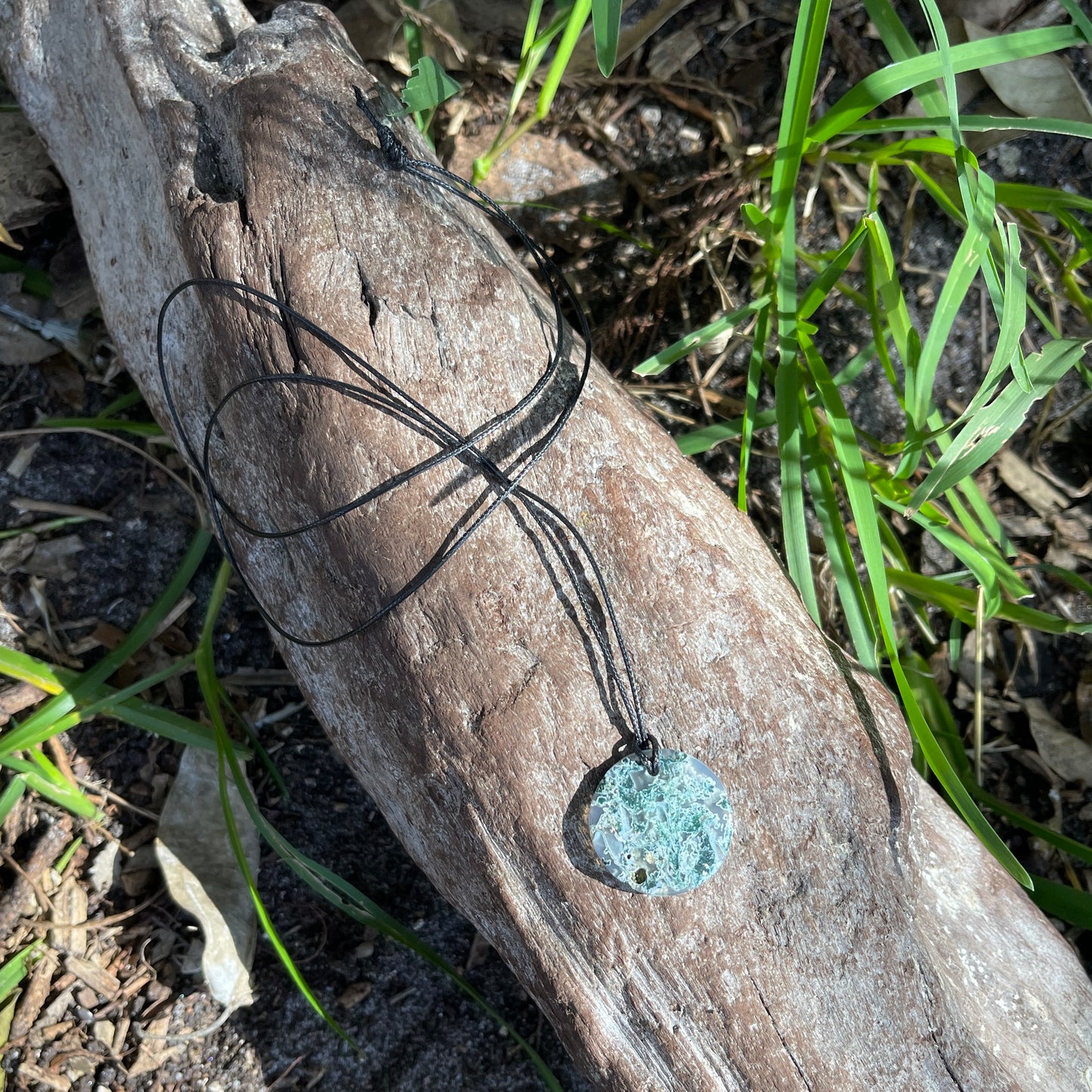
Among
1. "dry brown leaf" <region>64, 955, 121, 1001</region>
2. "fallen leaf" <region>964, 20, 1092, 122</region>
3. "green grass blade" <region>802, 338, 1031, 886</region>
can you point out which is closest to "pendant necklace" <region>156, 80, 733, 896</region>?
"green grass blade" <region>802, 338, 1031, 886</region>

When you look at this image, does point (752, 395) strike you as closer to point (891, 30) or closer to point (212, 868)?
point (891, 30)

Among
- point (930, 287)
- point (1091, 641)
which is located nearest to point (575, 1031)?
point (1091, 641)

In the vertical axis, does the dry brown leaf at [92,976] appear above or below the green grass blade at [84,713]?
below

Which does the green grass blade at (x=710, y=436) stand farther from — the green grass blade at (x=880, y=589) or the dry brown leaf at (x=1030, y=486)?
the dry brown leaf at (x=1030, y=486)

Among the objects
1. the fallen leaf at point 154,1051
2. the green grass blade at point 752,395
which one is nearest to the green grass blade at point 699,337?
the green grass blade at point 752,395

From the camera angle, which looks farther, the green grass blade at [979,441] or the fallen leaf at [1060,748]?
the fallen leaf at [1060,748]
